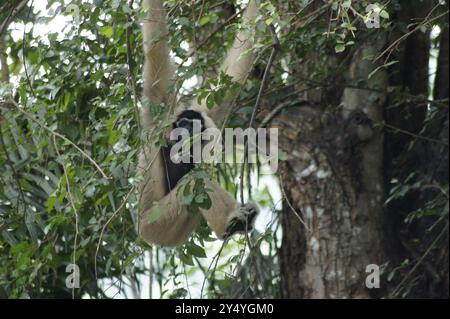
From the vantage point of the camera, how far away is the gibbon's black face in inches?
216

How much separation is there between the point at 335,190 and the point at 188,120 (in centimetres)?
174

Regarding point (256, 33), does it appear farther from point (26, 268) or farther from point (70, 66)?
point (26, 268)

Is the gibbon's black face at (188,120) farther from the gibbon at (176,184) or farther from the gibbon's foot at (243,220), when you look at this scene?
the gibbon's foot at (243,220)

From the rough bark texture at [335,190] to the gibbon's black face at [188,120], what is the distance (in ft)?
4.61

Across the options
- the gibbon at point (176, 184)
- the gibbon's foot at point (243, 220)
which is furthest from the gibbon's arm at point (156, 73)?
the gibbon's foot at point (243, 220)

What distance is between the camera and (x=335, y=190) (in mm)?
6641

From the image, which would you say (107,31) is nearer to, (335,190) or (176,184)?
(176,184)

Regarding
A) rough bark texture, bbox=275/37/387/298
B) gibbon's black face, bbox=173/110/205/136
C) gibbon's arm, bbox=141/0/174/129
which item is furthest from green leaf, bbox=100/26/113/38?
rough bark texture, bbox=275/37/387/298

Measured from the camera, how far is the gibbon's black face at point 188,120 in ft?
18.0

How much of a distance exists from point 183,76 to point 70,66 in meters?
0.94

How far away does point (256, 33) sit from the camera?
14.8 feet

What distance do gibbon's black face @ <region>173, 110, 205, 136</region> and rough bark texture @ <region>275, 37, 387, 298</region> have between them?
1.40 m
